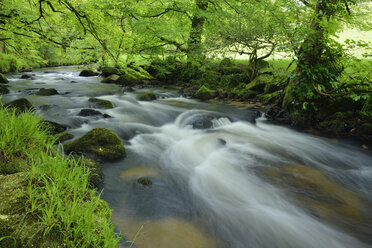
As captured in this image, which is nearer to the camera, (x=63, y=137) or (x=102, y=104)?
(x=63, y=137)

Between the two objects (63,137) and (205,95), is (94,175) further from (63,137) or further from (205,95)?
(205,95)

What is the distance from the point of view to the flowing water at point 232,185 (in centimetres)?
293

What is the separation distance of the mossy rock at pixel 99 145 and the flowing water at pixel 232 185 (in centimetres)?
26

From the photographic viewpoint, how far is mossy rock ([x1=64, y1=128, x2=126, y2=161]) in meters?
4.15

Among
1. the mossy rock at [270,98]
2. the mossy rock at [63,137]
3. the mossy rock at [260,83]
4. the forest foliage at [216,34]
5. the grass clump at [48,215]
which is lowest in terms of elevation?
the mossy rock at [63,137]

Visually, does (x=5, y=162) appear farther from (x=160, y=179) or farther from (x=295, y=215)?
(x=295, y=215)

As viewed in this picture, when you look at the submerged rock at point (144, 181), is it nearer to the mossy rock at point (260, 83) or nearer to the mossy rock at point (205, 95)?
the mossy rock at point (205, 95)

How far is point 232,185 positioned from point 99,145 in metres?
2.86

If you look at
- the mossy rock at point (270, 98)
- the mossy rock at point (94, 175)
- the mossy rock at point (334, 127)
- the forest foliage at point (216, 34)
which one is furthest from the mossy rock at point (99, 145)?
the mossy rock at point (270, 98)

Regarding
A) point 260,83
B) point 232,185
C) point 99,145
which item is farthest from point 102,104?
point 260,83

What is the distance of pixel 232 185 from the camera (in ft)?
13.7

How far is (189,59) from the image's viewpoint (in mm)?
12008

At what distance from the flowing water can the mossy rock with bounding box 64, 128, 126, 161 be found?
0.85ft

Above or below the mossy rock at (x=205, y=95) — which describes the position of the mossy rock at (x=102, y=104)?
below
